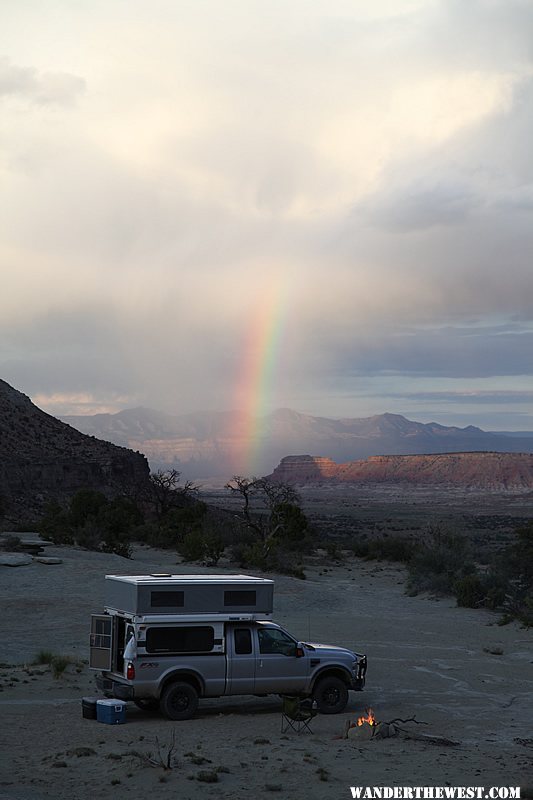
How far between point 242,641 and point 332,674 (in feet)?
6.12

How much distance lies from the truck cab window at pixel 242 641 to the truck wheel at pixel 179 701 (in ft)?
3.44

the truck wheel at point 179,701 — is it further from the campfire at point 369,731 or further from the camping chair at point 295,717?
the campfire at point 369,731

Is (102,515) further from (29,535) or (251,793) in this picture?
(251,793)

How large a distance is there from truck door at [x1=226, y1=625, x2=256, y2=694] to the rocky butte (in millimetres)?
51551

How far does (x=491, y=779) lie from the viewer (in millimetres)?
11664

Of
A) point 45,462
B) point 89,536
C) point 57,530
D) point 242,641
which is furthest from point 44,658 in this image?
point 45,462

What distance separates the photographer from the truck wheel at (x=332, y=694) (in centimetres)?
1662

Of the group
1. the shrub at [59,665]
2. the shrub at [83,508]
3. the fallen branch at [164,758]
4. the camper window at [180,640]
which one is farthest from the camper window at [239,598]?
the shrub at [83,508]

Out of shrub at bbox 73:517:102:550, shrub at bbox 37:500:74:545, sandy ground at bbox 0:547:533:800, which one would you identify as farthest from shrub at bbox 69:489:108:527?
sandy ground at bbox 0:547:533:800

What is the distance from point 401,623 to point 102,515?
2620cm

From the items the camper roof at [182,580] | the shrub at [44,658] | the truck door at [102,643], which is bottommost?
the shrub at [44,658]

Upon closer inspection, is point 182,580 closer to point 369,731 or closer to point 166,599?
point 166,599

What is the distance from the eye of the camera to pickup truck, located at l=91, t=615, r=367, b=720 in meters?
15.6

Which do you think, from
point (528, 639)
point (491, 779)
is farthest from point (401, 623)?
point (491, 779)
